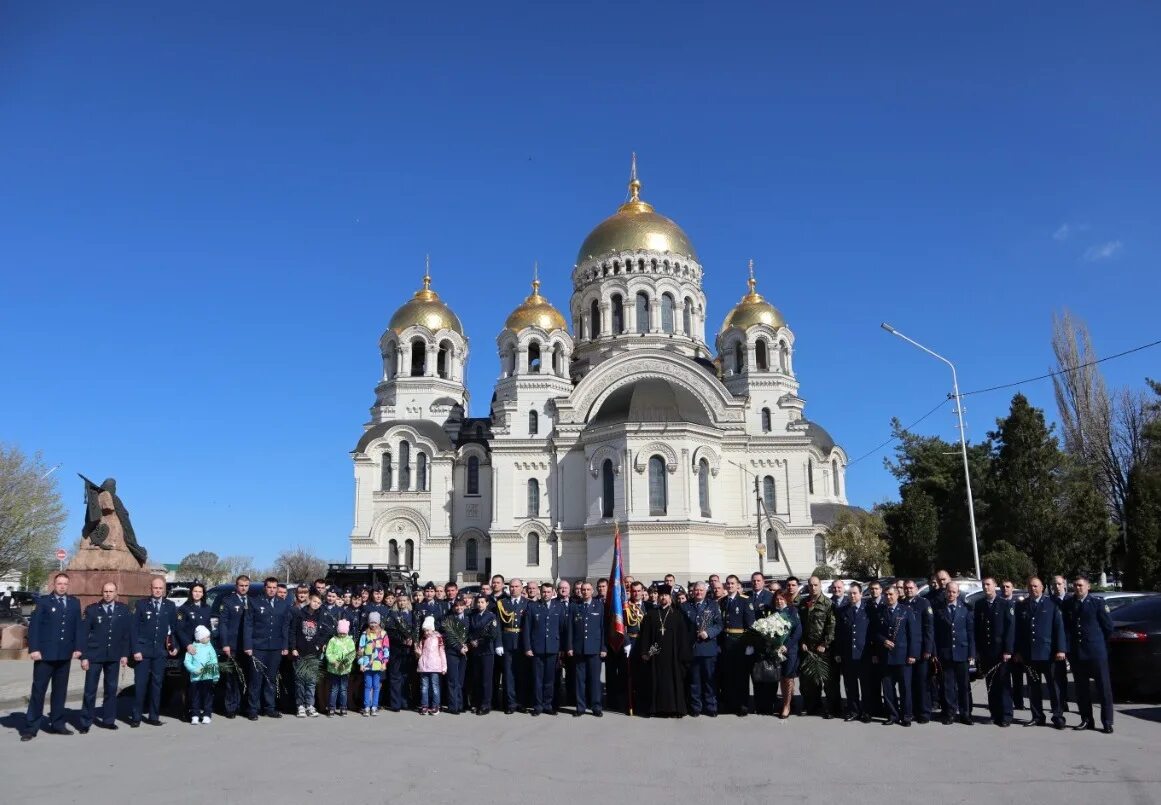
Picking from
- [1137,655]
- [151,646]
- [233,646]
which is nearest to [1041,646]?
[1137,655]

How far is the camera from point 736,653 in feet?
35.7

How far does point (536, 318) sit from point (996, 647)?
36197 mm

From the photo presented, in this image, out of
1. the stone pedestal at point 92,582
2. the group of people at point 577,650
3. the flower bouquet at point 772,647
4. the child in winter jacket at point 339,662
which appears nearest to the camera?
the group of people at point 577,650

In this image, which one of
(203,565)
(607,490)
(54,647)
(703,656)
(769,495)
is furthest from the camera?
(203,565)

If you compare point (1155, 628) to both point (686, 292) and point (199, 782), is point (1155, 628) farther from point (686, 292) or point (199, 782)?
point (686, 292)

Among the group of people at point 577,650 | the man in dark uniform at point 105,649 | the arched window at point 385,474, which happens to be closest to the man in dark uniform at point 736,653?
the group of people at point 577,650

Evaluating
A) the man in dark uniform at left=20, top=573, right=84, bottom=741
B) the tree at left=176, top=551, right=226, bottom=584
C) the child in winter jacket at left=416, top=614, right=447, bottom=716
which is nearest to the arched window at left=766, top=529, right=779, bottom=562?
the child in winter jacket at left=416, top=614, right=447, bottom=716

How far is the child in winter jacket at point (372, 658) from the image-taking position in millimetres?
10852

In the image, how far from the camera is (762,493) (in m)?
41.4

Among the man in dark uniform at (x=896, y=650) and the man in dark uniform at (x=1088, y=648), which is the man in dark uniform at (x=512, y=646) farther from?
the man in dark uniform at (x=1088, y=648)

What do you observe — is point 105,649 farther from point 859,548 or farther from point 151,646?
point 859,548

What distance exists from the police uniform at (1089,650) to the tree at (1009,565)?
18.5 meters

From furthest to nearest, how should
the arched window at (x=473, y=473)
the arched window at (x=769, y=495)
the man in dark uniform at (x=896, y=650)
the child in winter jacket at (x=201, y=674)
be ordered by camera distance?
the arched window at (x=473, y=473)
the arched window at (x=769, y=495)
the child in winter jacket at (x=201, y=674)
the man in dark uniform at (x=896, y=650)

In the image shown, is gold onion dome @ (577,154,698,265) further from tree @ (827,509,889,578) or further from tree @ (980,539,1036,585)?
tree @ (980,539,1036,585)
